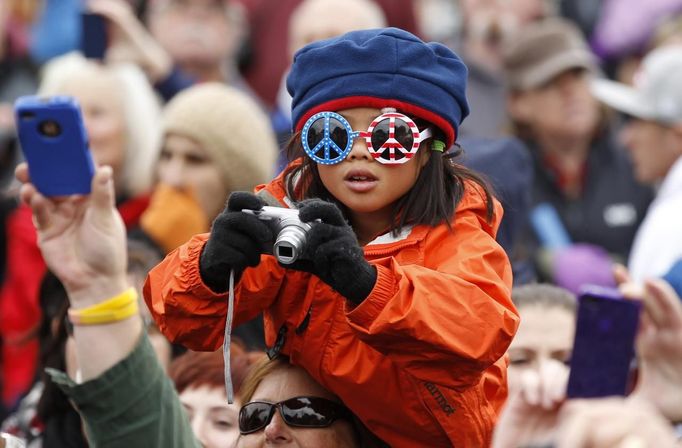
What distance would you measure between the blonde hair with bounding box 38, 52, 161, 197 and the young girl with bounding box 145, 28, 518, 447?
378 centimetres

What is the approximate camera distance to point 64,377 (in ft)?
13.1

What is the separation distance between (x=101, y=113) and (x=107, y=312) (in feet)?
14.5

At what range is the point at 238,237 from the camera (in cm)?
396

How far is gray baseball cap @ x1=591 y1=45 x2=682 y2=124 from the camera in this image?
8.02 m

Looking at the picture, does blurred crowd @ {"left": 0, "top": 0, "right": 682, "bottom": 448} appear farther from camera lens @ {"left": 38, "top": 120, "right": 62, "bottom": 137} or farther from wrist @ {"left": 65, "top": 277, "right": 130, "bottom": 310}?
camera lens @ {"left": 38, "top": 120, "right": 62, "bottom": 137}

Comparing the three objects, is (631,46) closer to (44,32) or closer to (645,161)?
(645,161)

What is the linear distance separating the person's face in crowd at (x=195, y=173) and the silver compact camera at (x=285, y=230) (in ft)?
12.1

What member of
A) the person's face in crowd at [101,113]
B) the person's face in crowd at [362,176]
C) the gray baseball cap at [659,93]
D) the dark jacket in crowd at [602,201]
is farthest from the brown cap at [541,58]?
the person's face in crowd at [362,176]

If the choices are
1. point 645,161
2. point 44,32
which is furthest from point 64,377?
point 44,32

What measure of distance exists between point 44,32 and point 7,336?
2685 millimetres

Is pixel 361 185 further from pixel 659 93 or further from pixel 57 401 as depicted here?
pixel 659 93

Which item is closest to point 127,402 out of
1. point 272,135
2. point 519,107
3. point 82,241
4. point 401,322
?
point 82,241

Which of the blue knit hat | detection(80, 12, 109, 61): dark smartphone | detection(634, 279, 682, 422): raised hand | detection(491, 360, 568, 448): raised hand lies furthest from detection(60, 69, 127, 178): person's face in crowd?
detection(491, 360, 568, 448): raised hand

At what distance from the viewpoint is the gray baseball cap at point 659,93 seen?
26.3ft
